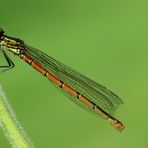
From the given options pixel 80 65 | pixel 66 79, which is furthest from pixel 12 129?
pixel 66 79

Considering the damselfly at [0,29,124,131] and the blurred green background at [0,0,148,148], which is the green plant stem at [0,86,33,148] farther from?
the damselfly at [0,29,124,131]

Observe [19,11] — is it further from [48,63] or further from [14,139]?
[14,139]

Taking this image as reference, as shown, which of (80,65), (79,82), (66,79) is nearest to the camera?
(80,65)

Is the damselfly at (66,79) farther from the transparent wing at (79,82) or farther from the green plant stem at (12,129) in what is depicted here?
the green plant stem at (12,129)

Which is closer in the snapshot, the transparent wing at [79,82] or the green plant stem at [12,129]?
the green plant stem at [12,129]

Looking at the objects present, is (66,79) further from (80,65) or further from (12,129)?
(12,129)

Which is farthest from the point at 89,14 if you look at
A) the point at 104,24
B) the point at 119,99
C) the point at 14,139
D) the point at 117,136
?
the point at 14,139

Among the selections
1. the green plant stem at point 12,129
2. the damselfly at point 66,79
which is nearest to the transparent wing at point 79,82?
the damselfly at point 66,79
